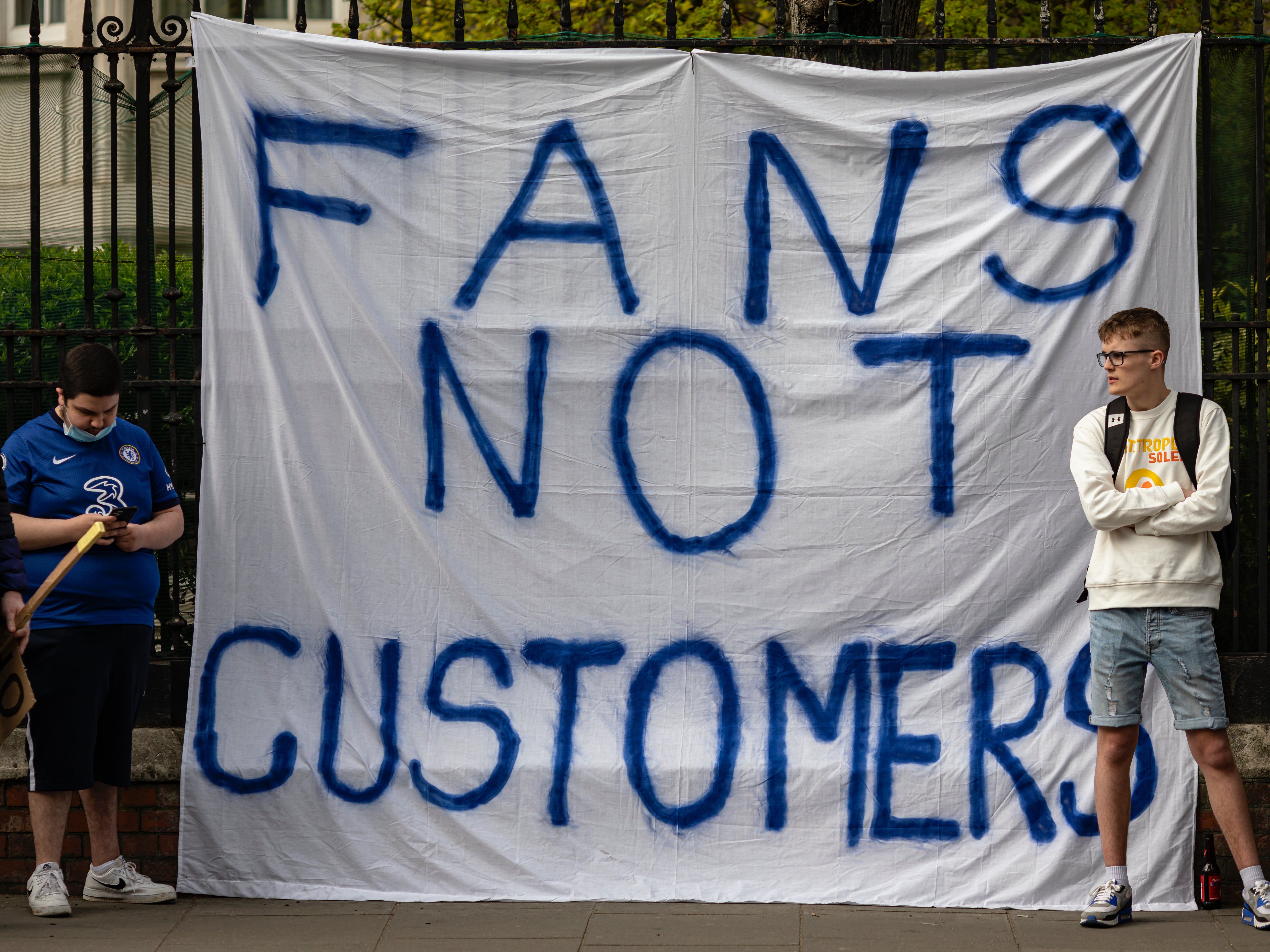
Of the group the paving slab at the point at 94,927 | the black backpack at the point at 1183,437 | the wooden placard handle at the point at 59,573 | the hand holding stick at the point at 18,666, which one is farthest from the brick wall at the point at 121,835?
the black backpack at the point at 1183,437

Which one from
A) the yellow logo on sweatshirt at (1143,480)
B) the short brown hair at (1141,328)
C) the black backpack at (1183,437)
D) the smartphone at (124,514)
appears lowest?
the smartphone at (124,514)

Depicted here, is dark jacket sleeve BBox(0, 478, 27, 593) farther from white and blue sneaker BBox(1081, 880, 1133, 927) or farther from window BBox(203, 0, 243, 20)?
window BBox(203, 0, 243, 20)

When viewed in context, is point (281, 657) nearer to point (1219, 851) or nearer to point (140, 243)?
point (140, 243)

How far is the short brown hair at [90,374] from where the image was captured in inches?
162

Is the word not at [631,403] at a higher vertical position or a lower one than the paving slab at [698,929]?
higher

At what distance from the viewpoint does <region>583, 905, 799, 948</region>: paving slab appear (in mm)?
3988

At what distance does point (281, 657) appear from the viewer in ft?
14.8

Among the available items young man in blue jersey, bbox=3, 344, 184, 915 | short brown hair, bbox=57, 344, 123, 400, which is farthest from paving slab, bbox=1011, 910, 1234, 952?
short brown hair, bbox=57, 344, 123, 400

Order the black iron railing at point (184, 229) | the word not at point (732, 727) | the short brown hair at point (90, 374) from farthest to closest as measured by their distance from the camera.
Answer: the black iron railing at point (184, 229)
the word not at point (732, 727)
the short brown hair at point (90, 374)

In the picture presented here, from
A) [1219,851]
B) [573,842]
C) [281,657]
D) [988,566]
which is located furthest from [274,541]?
[1219,851]

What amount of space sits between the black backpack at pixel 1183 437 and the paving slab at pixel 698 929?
135cm

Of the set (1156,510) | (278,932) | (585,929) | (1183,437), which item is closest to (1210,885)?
(1156,510)

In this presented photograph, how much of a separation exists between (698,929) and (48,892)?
2000mm

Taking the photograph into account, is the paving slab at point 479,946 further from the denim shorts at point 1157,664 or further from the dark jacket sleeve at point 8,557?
the denim shorts at point 1157,664
